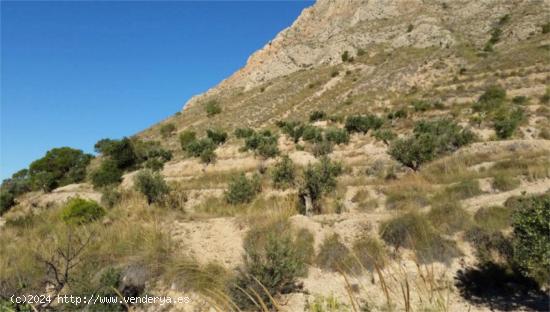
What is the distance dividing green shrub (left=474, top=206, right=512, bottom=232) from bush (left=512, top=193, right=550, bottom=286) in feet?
6.06

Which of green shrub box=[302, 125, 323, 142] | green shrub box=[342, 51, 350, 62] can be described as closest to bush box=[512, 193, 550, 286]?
green shrub box=[302, 125, 323, 142]

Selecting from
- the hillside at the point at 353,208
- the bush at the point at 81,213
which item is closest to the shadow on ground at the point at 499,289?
the hillside at the point at 353,208

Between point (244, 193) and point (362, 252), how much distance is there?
6.32 m

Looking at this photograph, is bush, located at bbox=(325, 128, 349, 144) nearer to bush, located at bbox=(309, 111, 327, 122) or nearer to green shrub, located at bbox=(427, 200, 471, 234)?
bush, located at bbox=(309, 111, 327, 122)

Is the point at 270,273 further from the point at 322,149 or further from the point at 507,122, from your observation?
the point at 507,122

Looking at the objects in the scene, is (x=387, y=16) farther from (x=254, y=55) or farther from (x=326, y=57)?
(x=254, y=55)

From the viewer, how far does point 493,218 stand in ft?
24.2

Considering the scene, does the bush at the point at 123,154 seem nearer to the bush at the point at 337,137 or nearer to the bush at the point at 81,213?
the bush at the point at 337,137

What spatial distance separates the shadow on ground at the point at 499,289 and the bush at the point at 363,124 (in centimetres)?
2162

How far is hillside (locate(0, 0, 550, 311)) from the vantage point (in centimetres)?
525

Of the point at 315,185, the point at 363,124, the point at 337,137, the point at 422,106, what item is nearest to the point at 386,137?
the point at 337,137

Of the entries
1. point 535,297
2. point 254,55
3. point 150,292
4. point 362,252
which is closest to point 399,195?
point 362,252

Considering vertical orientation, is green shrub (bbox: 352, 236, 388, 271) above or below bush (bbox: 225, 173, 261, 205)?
below

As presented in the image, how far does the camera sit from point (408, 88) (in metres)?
36.3
